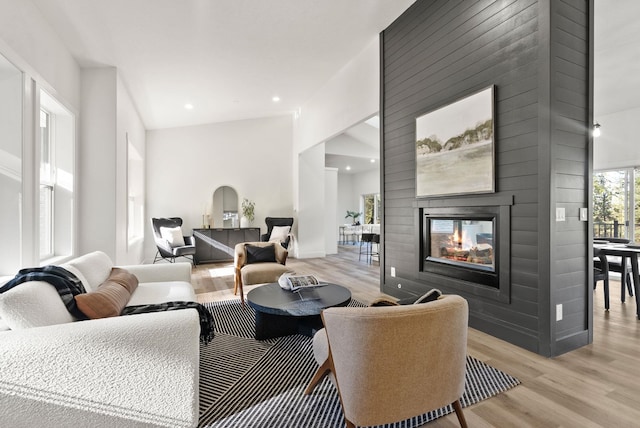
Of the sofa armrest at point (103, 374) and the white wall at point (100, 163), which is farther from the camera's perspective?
the white wall at point (100, 163)

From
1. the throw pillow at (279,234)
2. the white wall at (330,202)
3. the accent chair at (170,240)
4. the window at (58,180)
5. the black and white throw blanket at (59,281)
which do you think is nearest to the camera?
the black and white throw blanket at (59,281)

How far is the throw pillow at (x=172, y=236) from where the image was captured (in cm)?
608

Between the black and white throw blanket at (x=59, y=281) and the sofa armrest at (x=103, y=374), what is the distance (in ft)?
1.16

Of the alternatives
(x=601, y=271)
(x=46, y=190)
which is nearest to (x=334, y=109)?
(x=46, y=190)

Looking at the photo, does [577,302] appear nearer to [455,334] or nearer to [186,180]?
[455,334]

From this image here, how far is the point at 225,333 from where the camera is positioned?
286cm

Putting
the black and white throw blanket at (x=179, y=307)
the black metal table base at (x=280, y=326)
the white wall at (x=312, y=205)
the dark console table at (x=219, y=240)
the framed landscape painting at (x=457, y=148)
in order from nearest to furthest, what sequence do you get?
the black and white throw blanket at (x=179, y=307) < the black metal table base at (x=280, y=326) < the framed landscape painting at (x=457, y=148) < the dark console table at (x=219, y=240) < the white wall at (x=312, y=205)

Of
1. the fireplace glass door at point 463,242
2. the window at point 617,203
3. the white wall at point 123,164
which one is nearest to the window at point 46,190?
the white wall at point 123,164

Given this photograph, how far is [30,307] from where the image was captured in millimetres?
1447

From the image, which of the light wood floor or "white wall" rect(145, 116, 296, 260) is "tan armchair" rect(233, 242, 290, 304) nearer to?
the light wood floor

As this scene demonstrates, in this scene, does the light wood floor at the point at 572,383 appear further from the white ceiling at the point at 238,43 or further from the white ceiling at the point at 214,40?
the white ceiling at the point at 214,40

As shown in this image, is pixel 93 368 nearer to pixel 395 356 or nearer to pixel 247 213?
pixel 395 356

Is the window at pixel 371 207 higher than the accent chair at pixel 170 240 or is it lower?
higher

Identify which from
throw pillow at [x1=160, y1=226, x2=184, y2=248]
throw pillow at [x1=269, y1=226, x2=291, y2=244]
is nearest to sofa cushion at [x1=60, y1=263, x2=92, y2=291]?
throw pillow at [x1=160, y1=226, x2=184, y2=248]
